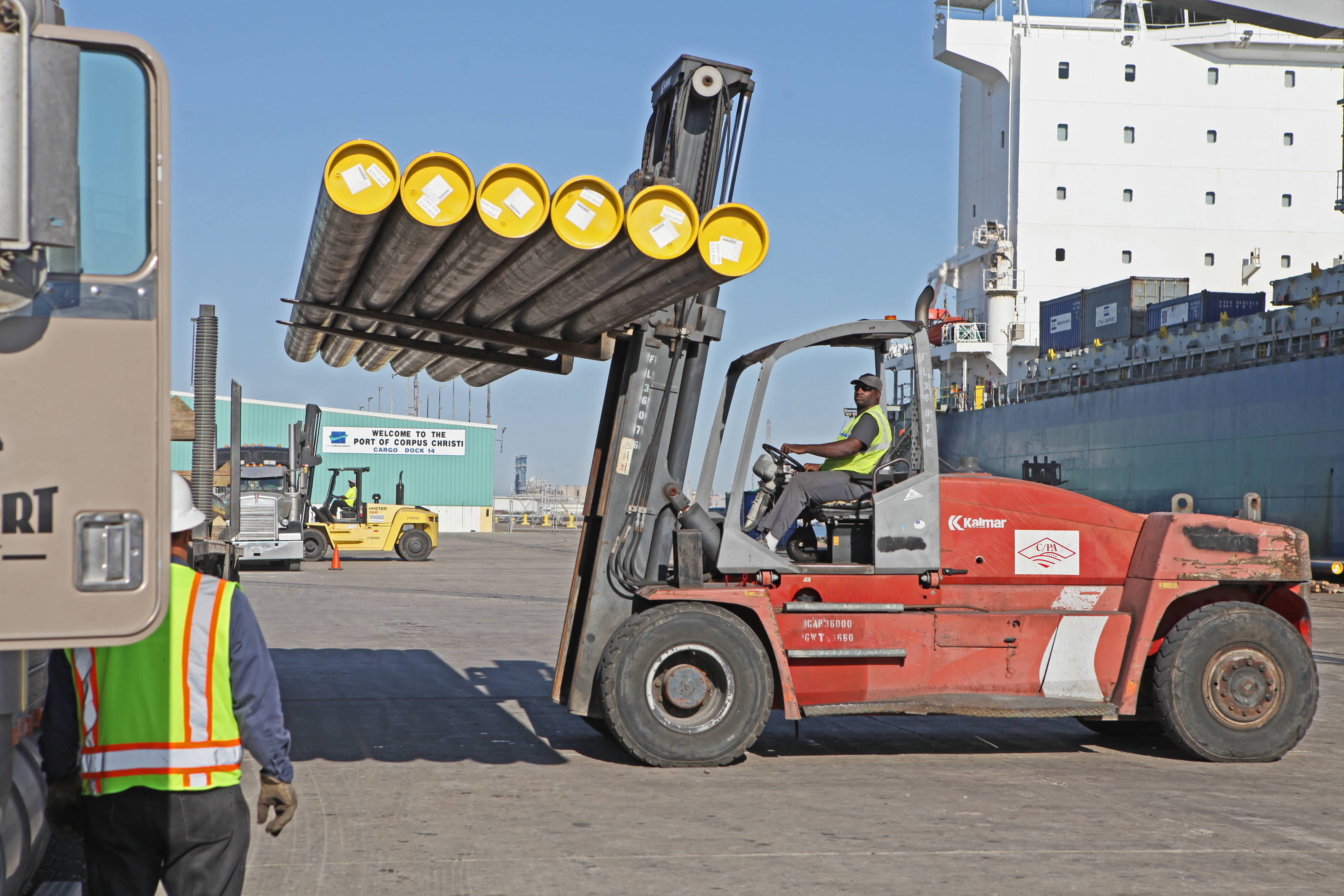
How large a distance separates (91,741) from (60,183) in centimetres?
147

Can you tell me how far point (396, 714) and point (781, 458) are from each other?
3.46 meters

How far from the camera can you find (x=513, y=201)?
5289 mm

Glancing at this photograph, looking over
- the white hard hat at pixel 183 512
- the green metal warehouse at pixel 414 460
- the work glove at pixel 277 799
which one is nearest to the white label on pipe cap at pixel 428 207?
the white hard hat at pixel 183 512

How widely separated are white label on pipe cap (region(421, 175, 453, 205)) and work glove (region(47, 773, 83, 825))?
9.10 feet

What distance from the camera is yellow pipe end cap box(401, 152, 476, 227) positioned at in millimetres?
5184

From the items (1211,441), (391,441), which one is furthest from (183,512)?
(391,441)

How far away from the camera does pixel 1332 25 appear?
40.9 feet

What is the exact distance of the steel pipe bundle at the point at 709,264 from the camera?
18.0 ft

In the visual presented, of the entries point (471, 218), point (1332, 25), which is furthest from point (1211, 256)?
point (471, 218)

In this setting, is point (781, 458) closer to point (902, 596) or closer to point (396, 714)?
point (902, 596)

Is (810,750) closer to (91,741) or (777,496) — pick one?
(777,496)

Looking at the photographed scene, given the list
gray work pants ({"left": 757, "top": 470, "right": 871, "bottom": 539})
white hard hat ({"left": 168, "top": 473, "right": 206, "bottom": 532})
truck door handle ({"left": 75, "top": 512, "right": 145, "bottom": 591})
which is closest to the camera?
truck door handle ({"left": 75, "top": 512, "right": 145, "bottom": 591})

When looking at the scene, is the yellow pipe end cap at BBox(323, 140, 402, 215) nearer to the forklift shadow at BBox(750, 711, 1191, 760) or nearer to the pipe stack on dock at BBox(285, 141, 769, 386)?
the pipe stack on dock at BBox(285, 141, 769, 386)

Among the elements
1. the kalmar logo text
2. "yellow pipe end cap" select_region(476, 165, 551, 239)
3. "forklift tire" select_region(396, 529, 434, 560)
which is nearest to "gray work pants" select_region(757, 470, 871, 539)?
the kalmar logo text
